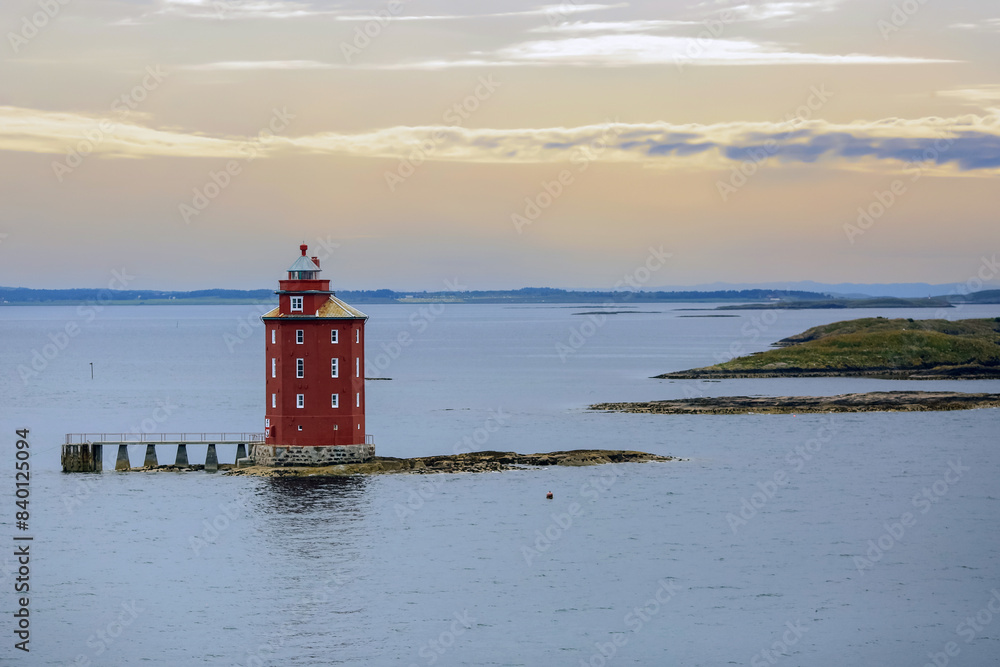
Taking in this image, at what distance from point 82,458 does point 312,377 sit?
62.6ft

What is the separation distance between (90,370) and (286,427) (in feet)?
461

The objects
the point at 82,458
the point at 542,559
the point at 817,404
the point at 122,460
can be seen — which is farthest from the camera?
the point at 817,404

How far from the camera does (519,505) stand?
6638cm

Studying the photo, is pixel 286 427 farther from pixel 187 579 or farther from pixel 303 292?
pixel 187 579

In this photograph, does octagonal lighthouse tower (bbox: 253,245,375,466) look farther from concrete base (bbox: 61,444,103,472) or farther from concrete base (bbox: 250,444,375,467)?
concrete base (bbox: 61,444,103,472)

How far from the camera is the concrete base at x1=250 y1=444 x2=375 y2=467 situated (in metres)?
68.8

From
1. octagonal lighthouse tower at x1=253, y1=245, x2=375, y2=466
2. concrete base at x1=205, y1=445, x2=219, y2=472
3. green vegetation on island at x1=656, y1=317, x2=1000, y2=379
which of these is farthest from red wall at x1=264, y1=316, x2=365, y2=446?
green vegetation on island at x1=656, y1=317, x2=1000, y2=379

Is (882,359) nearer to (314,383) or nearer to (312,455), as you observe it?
(312,455)

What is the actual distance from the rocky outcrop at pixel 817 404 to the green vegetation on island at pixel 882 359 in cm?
2629

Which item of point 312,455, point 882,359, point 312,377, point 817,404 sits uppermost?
point 312,377

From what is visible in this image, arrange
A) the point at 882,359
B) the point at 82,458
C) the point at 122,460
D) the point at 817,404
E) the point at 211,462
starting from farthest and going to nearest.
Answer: the point at 882,359, the point at 817,404, the point at 82,458, the point at 122,460, the point at 211,462

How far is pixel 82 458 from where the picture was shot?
7712cm

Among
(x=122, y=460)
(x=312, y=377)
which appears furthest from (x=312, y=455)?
(x=122, y=460)

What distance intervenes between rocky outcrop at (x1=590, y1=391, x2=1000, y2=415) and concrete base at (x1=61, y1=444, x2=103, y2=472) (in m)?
50.9
